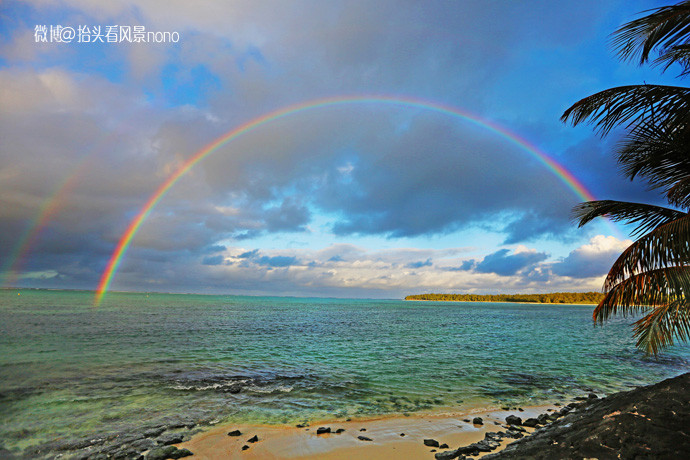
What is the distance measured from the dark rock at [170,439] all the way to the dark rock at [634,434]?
8.74m

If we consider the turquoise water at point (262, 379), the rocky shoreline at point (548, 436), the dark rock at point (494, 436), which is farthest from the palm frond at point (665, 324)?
the turquoise water at point (262, 379)

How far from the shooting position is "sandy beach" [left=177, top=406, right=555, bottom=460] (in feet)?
30.0

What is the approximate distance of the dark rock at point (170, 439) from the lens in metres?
9.93

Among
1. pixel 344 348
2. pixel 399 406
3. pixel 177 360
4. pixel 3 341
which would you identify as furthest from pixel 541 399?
pixel 3 341

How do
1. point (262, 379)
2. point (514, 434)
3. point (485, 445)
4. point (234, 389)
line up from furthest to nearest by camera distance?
point (262, 379) → point (234, 389) → point (514, 434) → point (485, 445)

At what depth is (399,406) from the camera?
13.7 metres

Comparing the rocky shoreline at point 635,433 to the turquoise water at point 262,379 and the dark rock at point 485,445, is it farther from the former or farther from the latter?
the turquoise water at point 262,379

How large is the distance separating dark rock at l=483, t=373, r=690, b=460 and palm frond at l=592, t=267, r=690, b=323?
5.96ft

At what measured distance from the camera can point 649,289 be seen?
26.0 feet

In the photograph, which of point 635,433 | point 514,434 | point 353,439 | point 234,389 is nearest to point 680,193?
point 635,433

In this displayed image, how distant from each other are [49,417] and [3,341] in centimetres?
2732

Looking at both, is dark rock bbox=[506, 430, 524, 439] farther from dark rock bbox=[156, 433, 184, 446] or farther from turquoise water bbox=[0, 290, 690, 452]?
dark rock bbox=[156, 433, 184, 446]

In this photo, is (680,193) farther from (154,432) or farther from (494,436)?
(154,432)

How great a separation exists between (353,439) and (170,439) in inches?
216
